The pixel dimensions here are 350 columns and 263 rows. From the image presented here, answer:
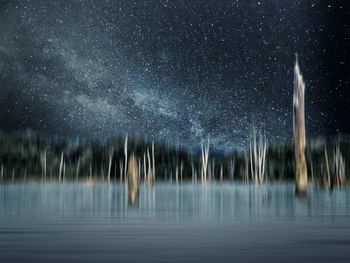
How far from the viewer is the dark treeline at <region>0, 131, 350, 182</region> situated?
15288 centimetres

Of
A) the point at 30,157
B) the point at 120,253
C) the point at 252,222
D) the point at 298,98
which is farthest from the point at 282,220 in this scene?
the point at 30,157

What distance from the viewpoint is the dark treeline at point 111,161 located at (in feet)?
502

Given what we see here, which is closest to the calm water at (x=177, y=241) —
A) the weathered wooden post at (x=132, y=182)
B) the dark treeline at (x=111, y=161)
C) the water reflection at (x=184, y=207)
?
the water reflection at (x=184, y=207)

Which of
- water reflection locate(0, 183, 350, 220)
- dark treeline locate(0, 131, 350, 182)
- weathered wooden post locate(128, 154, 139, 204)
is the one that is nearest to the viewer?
water reflection locate(0, 183, 350, 220)

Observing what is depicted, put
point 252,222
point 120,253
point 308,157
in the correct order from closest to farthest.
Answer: point 120,253 → point 252,222 → point 308,157

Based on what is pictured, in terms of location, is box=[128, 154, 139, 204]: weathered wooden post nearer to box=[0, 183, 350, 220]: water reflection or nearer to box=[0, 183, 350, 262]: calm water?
box=[0, 183, 350, 220]: water reflection

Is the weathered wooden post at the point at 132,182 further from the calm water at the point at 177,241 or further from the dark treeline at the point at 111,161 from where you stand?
the dark treeline at the point at 111,161

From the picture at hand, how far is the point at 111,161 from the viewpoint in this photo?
159m

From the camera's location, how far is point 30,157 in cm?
17338

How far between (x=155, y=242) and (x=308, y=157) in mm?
122428

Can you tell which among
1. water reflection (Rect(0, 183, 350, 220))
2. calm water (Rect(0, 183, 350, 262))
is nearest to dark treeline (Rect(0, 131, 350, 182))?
water reflection (Rect(0, 183, 350, 220))

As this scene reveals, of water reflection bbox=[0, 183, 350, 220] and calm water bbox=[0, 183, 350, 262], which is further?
water reflection bbox=[0, 183, 350, 220]

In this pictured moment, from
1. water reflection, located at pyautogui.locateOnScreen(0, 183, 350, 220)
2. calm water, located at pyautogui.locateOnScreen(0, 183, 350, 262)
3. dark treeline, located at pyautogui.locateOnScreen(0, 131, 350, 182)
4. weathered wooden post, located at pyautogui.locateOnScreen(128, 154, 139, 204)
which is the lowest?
calm water, located at pyautogui.locateOnScreen(0, 183, 350, 262)

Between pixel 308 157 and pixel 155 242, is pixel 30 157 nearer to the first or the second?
pixel 308 157
